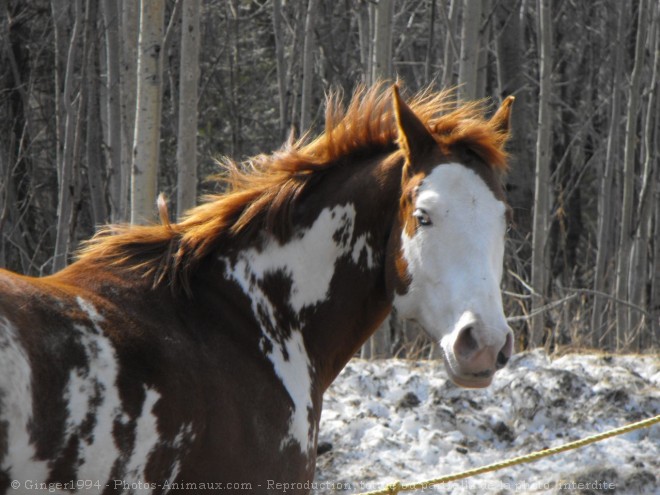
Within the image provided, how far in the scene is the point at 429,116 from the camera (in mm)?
3520

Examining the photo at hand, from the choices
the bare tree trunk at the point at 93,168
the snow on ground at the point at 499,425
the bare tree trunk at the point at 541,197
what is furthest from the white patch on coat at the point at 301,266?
the bare tree trunk at the point at 93,168

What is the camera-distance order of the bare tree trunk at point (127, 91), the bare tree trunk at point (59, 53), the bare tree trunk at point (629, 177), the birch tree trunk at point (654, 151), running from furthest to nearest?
the birch tree trunk at point (654, 151) < the bare tree trunk at point (629, 177) < the bare tree trunk at point (59, 53) < the bare tree trunk at point (127, 91)

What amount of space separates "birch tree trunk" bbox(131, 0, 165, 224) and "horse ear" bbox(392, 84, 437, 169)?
9.30 feet

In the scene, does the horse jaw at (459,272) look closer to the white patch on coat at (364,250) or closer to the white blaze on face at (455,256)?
the white blaze on face at (455,256)

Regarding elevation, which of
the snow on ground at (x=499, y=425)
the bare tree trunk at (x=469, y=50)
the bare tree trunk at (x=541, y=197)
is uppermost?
the bare tree trunk at (x=469, y=50)

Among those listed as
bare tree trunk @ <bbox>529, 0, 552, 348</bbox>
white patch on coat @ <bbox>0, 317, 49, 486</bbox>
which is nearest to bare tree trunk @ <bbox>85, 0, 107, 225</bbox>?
bare tree trunk @ <bbox>529, 0, 552, 348</bbox>

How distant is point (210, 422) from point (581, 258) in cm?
1750

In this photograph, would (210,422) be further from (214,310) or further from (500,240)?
(500,240)

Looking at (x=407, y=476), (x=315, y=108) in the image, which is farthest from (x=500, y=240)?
(x=315, y=108)

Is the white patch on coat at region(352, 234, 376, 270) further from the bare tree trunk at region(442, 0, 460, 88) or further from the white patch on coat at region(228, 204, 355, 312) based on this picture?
the bare tree trunk at region(442, 0, 460, 88)

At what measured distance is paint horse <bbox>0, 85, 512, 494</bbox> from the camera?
2.58 m

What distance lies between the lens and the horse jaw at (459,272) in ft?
9.30

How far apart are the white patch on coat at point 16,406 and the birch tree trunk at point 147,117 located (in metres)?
3.20

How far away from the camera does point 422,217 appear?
9.84 feet
